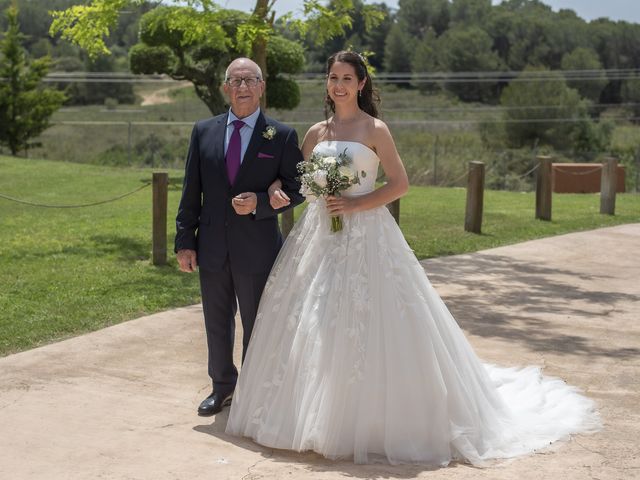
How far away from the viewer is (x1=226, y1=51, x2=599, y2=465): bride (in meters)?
5.13

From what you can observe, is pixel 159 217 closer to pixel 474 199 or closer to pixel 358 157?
pixel 474 199

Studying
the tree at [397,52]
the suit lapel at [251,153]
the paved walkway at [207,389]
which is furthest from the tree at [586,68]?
the suit lapel at [251,153]

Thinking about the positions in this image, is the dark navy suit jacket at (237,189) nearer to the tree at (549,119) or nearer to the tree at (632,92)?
the tree at (549,119)

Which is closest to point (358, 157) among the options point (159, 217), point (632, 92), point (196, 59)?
point (159, 217)

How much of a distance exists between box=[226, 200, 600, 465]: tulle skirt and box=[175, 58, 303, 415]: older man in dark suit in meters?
0.20

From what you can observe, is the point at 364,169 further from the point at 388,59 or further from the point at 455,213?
the point at 388,59

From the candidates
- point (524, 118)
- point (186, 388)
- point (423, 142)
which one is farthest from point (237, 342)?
point (524, 118)

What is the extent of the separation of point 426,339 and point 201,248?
142cm

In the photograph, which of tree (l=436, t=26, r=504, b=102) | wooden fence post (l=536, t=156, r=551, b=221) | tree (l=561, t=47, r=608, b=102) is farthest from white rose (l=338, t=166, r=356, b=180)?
tree (l=436, t=26, r=504, b=102)

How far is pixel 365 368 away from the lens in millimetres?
5164

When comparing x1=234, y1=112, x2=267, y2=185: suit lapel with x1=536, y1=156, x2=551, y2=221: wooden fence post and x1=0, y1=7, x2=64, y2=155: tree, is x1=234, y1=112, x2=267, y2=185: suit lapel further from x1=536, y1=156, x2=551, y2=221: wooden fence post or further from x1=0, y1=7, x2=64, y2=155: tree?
x1=0, y1=7, x2=64, y2=155: tree

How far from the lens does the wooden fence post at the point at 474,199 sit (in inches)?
568

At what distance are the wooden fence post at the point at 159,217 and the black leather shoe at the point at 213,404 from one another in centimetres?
533

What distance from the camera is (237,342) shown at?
778 cm
